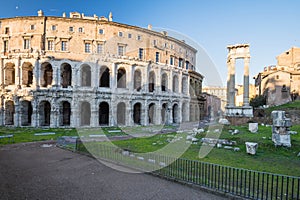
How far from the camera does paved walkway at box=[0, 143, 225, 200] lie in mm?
5836

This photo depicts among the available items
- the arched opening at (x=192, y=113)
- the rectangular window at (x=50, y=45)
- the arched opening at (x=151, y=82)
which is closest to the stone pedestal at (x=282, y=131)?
the arched opening at (x=151, y=82)

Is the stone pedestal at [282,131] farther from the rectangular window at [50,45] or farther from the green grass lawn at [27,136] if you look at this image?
the rectangular window at [50,45]

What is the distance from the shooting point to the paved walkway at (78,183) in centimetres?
584

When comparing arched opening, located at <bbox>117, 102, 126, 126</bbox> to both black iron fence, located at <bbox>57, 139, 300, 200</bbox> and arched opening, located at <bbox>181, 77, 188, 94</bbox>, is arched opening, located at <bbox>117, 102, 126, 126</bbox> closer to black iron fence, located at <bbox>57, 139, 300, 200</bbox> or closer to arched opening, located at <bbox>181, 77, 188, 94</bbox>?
arched opening, located at <bbox>181, 77, 188, 94</bbox>

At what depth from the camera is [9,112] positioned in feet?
91.3

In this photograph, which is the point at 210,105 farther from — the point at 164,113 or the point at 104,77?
the point at 104,77

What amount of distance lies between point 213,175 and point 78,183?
17.5 feet

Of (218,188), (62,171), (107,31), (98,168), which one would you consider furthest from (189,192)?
(107,31)

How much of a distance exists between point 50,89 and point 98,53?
29.6 feet

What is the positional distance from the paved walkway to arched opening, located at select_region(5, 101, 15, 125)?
22.2 meters

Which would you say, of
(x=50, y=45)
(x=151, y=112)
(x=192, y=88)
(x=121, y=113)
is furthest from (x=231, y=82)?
(x=50, y=45)

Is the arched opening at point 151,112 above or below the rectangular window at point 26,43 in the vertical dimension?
below

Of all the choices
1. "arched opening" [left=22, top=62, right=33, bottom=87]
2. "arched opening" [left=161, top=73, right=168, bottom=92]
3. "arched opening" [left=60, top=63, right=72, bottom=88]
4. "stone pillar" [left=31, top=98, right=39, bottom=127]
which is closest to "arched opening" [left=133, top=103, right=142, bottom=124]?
"arched opening" [left=161, top=73, right=168, bottom=92]

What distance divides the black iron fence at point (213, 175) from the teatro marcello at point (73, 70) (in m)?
17.6
